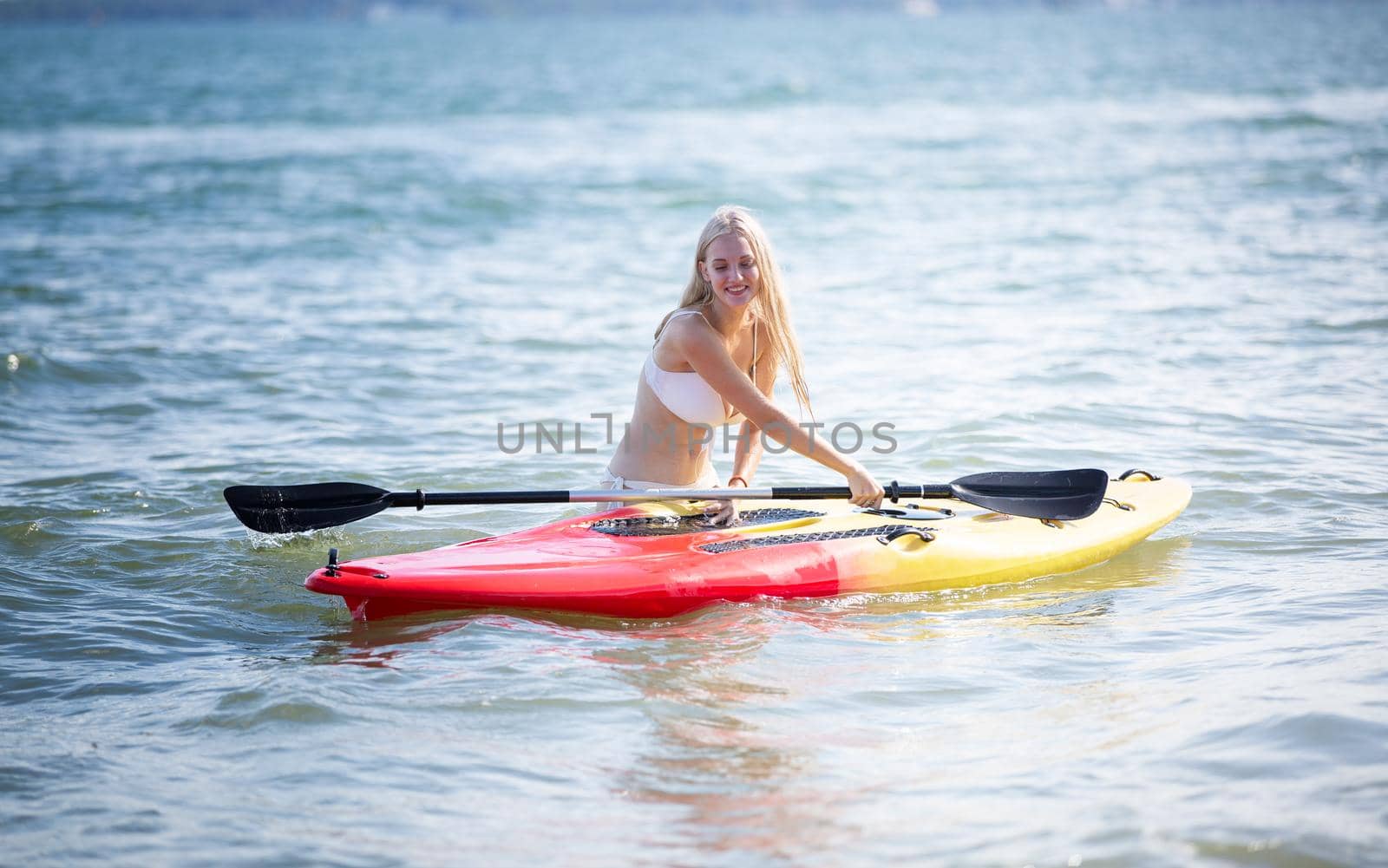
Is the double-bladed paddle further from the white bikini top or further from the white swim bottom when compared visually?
the white bikini top

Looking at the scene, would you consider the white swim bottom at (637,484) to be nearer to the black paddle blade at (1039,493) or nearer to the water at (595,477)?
the water at (595,477)

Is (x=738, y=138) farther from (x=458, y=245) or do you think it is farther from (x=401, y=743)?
(x=401, y=743)

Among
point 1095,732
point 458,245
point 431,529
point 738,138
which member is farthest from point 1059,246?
point 738,138

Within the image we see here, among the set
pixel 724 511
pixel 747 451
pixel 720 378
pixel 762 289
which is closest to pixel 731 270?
pixel 762 289

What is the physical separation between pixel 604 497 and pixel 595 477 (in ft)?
5.45

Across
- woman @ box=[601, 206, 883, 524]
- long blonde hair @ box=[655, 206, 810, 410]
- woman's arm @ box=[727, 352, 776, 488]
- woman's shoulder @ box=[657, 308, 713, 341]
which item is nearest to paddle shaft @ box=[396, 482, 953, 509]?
woman @ box=[601, 206, 883, 524]

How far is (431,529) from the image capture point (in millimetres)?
5277

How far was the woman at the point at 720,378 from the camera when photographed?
13.6 feet

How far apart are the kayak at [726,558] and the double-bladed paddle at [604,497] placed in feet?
0.37

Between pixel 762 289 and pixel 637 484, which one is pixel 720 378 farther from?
pixel 637 484

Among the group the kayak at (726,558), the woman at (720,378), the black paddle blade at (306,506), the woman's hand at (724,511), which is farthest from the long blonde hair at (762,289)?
the black paddle blade at (306,506)

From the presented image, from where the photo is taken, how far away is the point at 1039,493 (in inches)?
182

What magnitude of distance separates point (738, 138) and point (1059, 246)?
11.7 metres

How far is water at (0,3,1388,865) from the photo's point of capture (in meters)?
2.94
